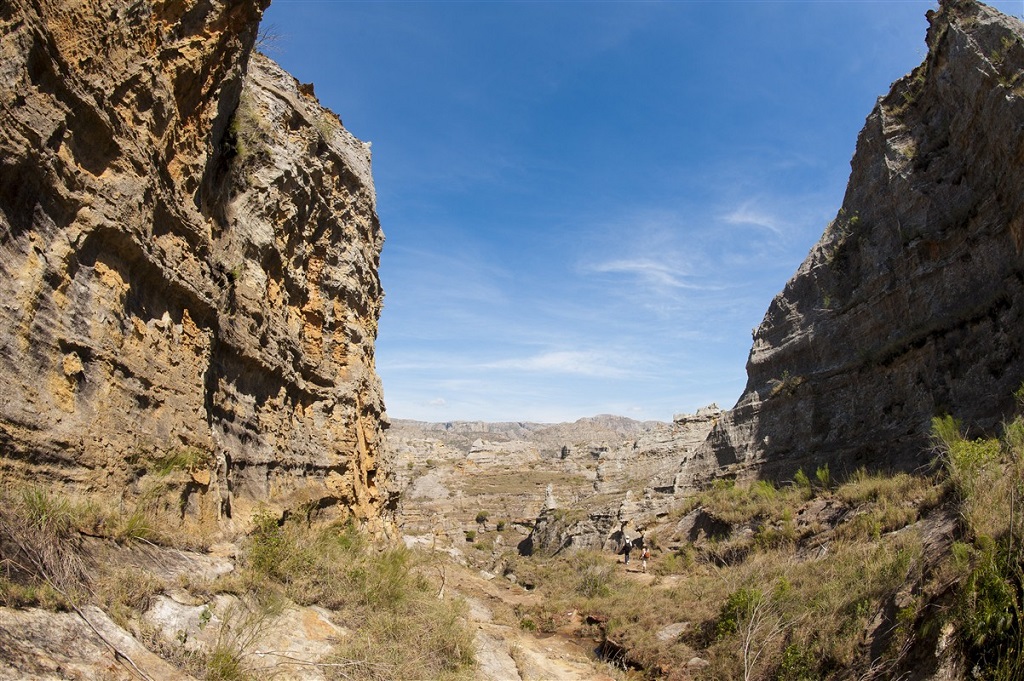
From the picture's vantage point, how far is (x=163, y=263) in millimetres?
6453

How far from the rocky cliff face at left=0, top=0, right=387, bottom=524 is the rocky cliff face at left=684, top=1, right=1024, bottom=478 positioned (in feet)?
45.9

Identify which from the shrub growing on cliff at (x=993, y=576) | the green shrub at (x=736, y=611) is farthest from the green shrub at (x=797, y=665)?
the shrub growing on cliff at (x=993, y=576)

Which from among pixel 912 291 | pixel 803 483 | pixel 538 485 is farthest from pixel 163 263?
pixel 538 485

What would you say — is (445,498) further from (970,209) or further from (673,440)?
(970,209)

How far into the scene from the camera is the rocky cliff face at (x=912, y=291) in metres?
13.0

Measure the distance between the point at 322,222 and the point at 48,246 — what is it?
7670 mm

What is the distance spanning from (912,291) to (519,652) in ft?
48.3

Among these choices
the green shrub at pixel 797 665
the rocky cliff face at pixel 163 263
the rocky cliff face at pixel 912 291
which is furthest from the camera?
the rocky cliff face at pixel 912 291

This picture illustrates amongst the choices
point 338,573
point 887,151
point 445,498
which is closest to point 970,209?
point 887,151

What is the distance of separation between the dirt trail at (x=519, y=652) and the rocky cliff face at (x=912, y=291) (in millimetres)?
9281

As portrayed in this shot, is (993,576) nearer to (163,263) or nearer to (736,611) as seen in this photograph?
(736,611)

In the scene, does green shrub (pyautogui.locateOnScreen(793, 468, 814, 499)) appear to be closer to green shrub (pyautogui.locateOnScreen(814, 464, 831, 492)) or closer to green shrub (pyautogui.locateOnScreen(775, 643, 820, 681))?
green shrub (pyautogui.locateOnScreen(814, 464, 831, 492))

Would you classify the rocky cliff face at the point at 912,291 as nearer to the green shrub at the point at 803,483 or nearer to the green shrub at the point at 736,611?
the green shrub at the point at 803,483

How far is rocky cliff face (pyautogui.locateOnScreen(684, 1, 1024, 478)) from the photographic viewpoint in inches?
511
